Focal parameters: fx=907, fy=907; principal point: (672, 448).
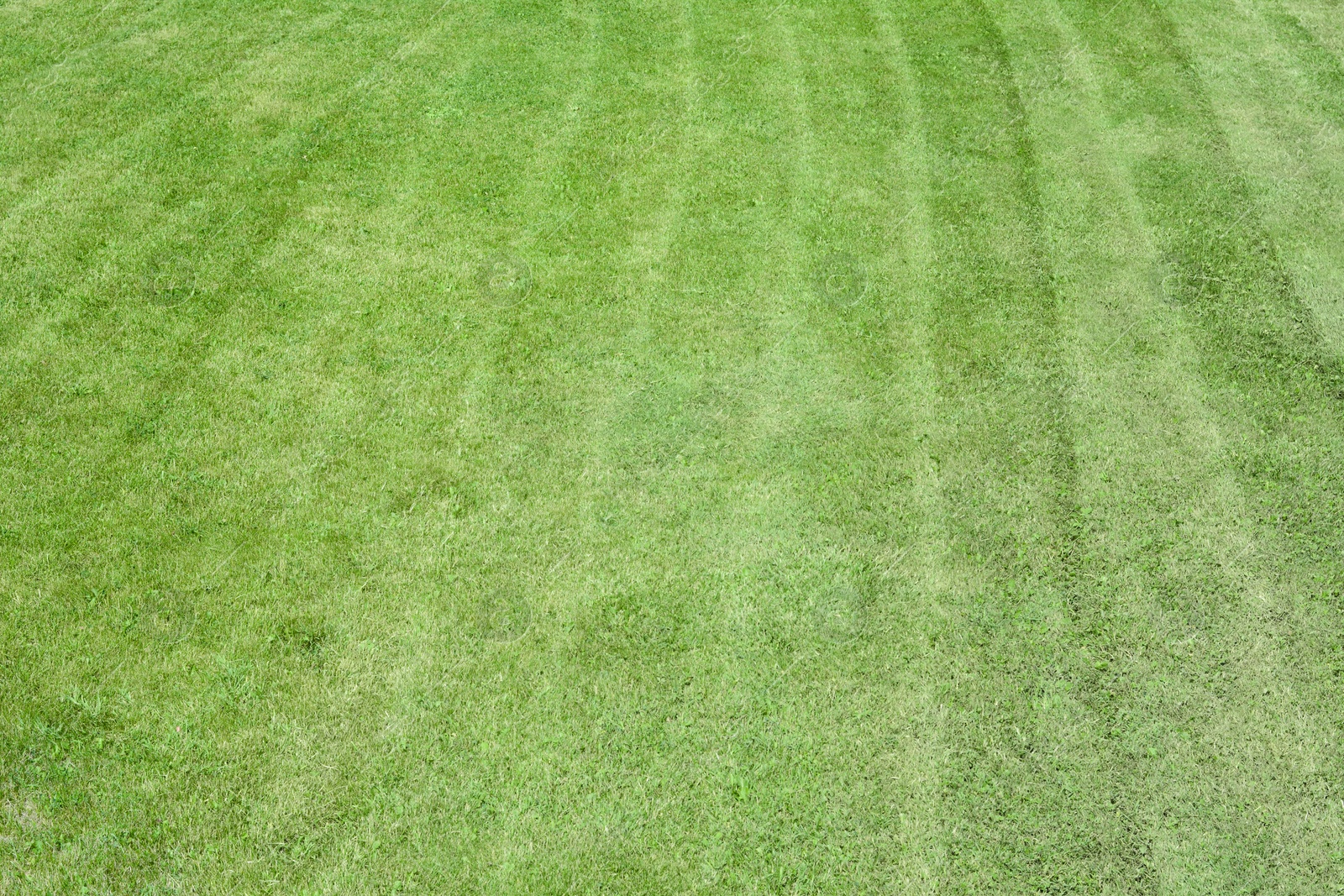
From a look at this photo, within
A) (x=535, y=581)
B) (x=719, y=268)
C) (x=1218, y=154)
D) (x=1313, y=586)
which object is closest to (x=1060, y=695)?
(x=1313, y=586)

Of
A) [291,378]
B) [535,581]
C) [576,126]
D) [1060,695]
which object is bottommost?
[1060,695]

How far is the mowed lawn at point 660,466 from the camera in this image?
8.97 m

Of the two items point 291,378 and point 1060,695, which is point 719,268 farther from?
point 1060,695

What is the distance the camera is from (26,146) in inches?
627

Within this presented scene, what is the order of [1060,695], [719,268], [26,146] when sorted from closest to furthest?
[1060,695] < [719,268] < [26,146]

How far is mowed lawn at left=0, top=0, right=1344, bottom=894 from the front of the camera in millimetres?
8969

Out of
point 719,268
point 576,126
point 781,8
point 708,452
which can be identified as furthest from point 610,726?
point 781,8

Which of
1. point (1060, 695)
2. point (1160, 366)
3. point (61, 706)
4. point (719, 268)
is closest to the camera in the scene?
point (61, 706)

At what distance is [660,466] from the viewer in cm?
1202

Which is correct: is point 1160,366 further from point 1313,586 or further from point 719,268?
point 719,268

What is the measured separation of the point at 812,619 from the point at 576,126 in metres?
11.0

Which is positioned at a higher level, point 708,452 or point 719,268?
point 719,268

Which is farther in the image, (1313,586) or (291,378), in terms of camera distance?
(291,378)

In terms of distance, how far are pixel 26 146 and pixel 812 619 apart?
15834 millimetres
